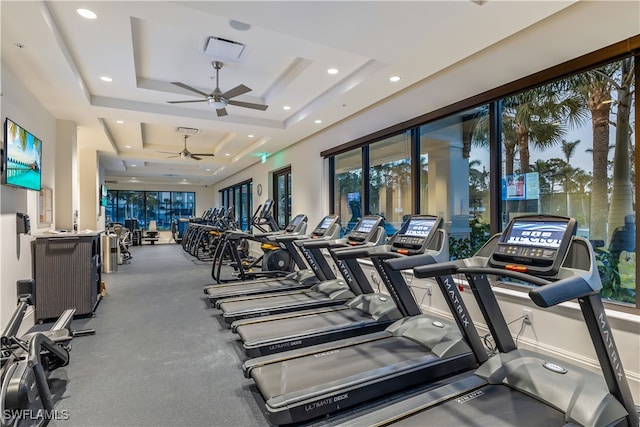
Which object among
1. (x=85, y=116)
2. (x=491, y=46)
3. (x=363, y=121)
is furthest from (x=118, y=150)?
(x=491, y=46)

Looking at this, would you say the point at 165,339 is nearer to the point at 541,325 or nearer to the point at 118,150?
the point at 541,325

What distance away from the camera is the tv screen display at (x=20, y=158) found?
3.16 m

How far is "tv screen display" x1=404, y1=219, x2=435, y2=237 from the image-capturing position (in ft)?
9.50

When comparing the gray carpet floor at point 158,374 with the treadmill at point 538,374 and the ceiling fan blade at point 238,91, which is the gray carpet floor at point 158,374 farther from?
the ceiling fan blade at point 238,91

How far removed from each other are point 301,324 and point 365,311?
74cm

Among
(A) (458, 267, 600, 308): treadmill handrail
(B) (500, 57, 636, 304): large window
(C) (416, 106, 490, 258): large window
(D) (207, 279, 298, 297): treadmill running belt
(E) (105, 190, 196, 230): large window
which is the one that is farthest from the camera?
(E) (105, 190, 196, 230): large window

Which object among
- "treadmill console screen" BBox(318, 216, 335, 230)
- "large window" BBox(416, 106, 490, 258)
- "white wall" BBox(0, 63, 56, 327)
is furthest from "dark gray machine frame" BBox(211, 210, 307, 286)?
"white wall" BBox(0, 63, 56, 327)

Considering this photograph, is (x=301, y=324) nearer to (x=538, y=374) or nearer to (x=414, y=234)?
(x=414, y=234)

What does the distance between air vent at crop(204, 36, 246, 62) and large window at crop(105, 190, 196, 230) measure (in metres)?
13.2

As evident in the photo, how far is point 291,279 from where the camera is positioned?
18.1 feet

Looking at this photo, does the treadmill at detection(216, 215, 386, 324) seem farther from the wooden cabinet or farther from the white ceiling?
the white ceiling

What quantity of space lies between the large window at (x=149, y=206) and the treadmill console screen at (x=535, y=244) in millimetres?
15674

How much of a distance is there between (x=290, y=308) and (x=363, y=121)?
3037mm

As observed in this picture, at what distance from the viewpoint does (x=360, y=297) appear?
3947mm
